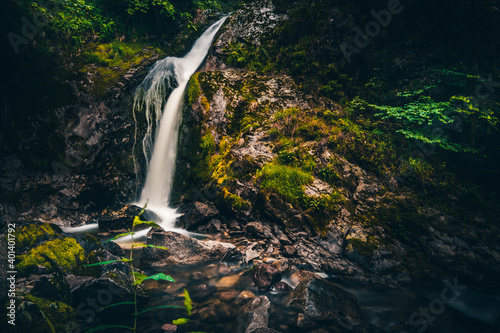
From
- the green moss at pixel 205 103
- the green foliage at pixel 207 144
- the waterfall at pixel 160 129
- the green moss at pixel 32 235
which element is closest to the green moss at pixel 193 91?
the green moss at pixel 205 103

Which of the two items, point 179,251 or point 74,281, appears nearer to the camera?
point 74,281

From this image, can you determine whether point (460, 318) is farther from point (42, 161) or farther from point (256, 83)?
point (42, 161)

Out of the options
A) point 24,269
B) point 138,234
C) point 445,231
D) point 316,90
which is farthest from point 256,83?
point 24,269

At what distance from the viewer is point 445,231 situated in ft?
18.4

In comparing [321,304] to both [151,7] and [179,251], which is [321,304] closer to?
[179,251]

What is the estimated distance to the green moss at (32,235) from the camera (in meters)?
4.57

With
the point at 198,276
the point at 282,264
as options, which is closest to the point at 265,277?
the point at 282,264

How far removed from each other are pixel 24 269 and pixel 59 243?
0.69m

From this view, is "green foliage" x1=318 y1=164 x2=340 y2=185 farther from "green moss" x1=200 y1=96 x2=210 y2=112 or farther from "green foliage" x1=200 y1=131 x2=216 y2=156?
"green moss" x1=200 y1=96 x2=210 y2=112

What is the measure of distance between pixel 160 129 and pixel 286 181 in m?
5.90

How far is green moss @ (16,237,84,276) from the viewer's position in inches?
161

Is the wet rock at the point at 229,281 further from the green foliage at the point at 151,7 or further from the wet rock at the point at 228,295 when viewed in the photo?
the green foliage at the point at 151,7

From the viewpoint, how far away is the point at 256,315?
3715 mm

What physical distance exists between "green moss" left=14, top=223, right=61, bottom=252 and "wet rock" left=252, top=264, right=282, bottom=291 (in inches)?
184
